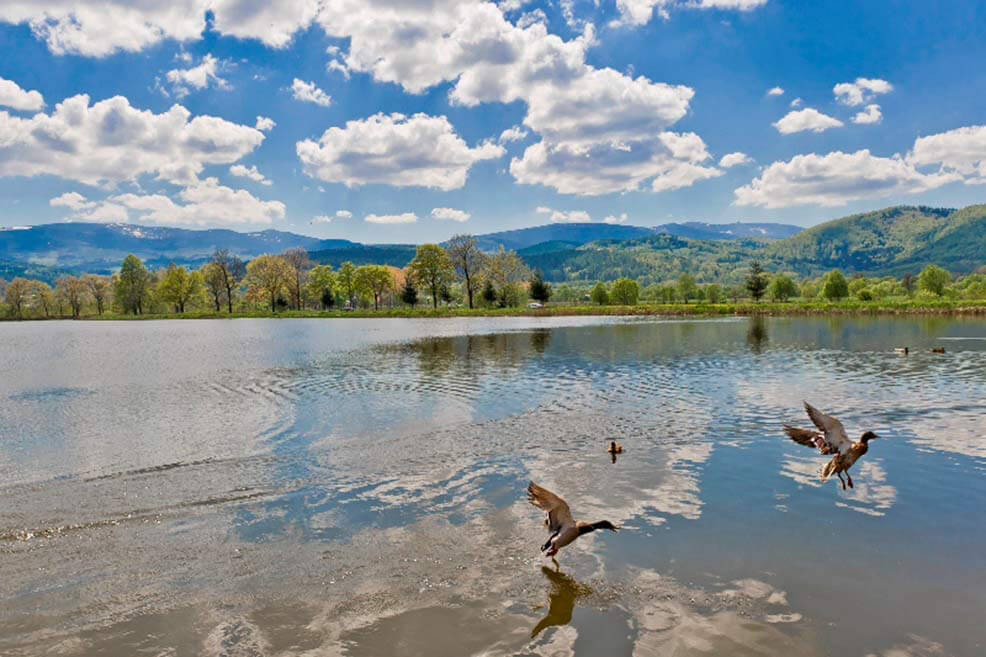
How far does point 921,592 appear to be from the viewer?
8969 mm

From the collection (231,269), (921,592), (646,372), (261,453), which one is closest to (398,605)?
(921,592)

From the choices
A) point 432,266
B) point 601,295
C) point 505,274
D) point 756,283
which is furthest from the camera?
point 601,295

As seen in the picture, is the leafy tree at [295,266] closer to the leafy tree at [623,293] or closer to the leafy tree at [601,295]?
the leafy tree at [601,295]

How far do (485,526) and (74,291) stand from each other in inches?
8657

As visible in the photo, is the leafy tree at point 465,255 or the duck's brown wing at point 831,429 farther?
the leafy tree at point 465,255

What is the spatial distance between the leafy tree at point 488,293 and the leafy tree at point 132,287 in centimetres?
10553

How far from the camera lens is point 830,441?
13484 mm

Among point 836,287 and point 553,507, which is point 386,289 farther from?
point 553,507

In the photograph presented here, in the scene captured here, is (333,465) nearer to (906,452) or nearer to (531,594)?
(531,594)

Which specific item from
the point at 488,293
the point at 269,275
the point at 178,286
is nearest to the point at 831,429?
the point at 488,293

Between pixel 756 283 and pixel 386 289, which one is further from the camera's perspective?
pixel 386 289

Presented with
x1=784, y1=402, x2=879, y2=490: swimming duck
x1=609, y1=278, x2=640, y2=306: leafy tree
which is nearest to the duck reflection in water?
x1=784, y1=402, x2=879, y2=490: swimming duck

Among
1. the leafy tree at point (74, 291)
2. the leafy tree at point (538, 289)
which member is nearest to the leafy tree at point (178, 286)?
the leafy tree at point (74, 291)

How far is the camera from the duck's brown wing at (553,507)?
10336 mm
